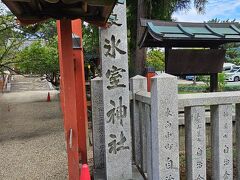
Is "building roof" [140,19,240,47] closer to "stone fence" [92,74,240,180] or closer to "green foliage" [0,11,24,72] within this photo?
"stone fence" [92,74,240,180]

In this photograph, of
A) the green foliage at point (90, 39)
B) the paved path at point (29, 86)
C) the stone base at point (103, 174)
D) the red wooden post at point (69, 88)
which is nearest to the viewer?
the red wooden post at point (69, 88)

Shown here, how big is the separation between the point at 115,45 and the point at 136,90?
2.77 feet

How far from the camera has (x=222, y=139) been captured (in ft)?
11.7

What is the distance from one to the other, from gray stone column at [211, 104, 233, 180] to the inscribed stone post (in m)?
1.12

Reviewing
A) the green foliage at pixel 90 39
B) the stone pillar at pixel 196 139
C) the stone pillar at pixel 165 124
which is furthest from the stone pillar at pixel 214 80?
the green foliage at pixel 90 39

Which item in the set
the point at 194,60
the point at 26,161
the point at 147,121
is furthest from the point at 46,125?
the point at 147,121

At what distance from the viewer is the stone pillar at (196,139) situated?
3.46 m

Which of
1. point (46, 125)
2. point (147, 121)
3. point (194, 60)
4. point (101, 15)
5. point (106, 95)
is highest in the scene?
point (101, 15)

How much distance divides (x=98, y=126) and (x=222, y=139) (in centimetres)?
196

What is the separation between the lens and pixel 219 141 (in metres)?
3.55


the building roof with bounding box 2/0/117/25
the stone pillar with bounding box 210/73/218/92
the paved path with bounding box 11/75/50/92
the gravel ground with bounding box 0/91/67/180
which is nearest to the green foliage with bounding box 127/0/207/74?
the stone pillar with bounding box 210/73/218/92

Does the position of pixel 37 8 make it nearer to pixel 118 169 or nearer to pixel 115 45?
pixel 115 45

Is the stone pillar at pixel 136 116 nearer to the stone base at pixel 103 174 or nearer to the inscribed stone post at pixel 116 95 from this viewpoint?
the stone base at pixel 103 174

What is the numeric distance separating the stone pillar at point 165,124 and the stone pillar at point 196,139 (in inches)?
8.7
